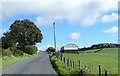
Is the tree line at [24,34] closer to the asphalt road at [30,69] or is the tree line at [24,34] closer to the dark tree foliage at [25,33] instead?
the dark tree foliage at [25,33]

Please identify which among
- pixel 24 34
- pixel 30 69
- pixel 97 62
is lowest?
pixel 30 69

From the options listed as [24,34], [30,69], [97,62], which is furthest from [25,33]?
[30,69]

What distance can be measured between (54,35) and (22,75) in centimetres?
5655

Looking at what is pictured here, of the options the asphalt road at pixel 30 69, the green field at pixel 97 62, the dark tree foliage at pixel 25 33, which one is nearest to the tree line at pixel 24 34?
the dark tree foliage at pixel 25 33

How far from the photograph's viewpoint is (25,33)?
114 meters

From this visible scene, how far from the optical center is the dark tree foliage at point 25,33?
112 meters

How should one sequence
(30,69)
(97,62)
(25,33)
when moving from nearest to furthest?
(30,69), (97,62), (25,33)

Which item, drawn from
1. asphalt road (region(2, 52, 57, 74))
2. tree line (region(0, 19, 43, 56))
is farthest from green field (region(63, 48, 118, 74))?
tree line (region(0, 19, 43, 56))

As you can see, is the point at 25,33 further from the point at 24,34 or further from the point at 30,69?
the point at 30,69

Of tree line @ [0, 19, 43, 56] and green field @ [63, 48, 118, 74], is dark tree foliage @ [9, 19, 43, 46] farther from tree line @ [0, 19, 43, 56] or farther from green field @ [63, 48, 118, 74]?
green field @ [63, 48, 118, 74]

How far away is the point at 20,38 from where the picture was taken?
367 feet

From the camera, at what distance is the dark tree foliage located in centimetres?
11162

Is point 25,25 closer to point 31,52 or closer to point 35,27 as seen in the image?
point 35,27

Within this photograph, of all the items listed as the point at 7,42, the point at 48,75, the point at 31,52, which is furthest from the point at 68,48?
the point at 48,75
